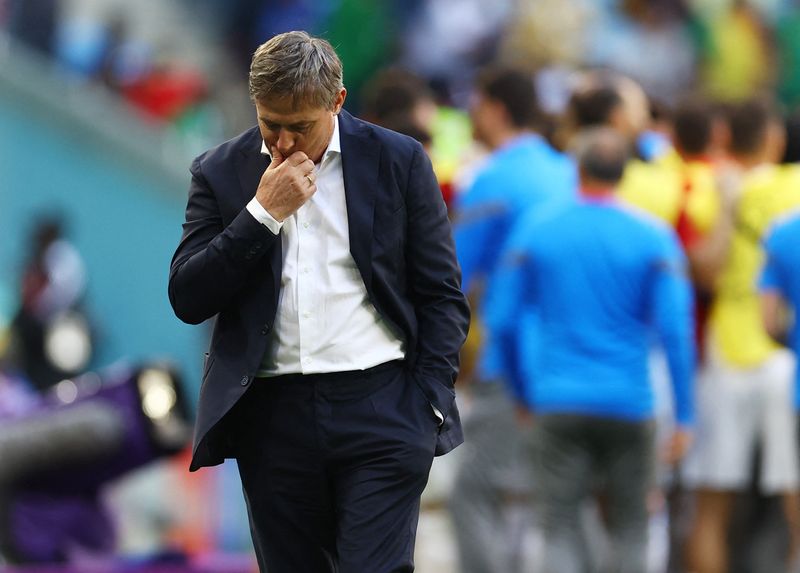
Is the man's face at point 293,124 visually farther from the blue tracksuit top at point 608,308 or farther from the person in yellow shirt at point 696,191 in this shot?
the person in yellow shirt at point 696,191

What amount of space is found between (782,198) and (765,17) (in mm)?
12349

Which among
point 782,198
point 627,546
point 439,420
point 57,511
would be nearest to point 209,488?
point 57,511

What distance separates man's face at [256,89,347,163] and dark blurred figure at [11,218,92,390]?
8.43m

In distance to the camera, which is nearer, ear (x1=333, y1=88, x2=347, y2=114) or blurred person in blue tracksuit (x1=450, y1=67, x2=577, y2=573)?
ear (x1=333, y1=88, x2=347, y2=114)

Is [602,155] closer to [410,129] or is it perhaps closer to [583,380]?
[583,380]

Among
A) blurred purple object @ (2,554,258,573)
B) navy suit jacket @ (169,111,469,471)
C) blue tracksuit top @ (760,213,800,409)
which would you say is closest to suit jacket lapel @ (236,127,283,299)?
navy suit jacket @ (169,111,469,471)

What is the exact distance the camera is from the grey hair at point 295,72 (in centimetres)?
491

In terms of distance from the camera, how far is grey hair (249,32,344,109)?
4.91 m

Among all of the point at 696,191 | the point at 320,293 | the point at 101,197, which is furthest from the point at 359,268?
the point at 101,197

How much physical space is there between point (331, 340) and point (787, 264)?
3.30 metres

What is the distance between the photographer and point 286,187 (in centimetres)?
501

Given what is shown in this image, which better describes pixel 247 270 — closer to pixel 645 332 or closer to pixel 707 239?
pixel 645 332

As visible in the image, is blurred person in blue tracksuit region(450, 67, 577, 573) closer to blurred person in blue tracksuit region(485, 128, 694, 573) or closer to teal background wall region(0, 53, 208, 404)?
blurred person in blue tracksuit region(485, 128, 694, 573)

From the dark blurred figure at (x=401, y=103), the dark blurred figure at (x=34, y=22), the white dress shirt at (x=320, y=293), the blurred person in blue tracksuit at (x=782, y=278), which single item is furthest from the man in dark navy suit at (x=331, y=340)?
the dark blurred figure at (x=34, y=22)
